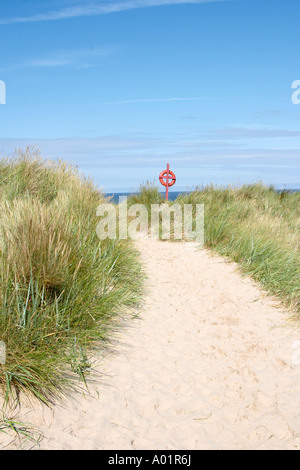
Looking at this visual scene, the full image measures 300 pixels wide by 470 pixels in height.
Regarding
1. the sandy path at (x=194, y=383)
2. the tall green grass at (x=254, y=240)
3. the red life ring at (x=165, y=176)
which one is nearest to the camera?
the sandy path at (x=194, y=383)

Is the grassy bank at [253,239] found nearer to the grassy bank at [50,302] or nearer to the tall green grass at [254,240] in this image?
the tall green grass at [254,240]

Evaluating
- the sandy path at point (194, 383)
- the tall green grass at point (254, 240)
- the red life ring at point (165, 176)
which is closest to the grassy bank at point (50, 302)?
the sandy path at point (194, 383)

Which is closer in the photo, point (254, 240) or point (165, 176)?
point (254, 240)

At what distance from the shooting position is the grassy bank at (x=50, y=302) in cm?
330

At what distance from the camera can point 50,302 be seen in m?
4.16

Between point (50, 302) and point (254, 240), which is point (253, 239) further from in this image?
point (50, 302)

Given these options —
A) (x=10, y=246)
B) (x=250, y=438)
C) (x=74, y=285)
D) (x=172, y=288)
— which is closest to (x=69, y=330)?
(x=74, y=285)

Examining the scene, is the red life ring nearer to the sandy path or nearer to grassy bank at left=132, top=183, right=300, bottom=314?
grassy bank at left=132, top=183, right=300, bottom=314

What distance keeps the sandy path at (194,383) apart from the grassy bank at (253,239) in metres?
0.41

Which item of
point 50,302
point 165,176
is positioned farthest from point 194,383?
point 165,176

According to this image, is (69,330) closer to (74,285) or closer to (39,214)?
(74,285)

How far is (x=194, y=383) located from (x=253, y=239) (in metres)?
4.11

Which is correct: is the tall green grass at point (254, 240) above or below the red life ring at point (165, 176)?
below

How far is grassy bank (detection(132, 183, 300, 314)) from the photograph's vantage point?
6.46 metres
